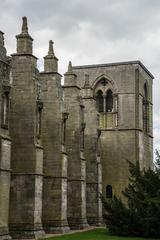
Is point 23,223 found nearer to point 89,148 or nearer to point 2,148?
point 2,148

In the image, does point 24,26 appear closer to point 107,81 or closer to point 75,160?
point 75,160

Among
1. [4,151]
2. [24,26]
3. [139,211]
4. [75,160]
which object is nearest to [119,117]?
[75,160]

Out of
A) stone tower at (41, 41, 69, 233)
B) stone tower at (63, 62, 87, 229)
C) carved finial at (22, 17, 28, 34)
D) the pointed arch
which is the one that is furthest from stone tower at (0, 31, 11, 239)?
the pointed arch

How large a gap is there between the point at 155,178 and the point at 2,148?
28.6ft

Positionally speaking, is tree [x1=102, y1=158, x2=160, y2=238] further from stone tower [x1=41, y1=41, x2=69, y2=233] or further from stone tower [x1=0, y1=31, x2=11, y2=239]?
stone tower [x1=0, y1=31, x2=11, y2=239]

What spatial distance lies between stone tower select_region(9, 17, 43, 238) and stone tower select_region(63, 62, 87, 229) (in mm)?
7357

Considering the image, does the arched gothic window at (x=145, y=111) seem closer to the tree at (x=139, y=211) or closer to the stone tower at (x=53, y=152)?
the stone tower at (x=53, y=152)

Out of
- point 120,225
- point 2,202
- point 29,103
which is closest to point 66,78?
point 29,103

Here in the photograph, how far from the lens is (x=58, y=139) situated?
29031 mm

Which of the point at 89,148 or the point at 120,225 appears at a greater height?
the point at 89,148

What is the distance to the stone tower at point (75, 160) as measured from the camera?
32156 mm

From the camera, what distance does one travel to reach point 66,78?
113 ft

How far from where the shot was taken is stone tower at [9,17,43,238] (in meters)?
24.4

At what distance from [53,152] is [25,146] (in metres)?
4.16
